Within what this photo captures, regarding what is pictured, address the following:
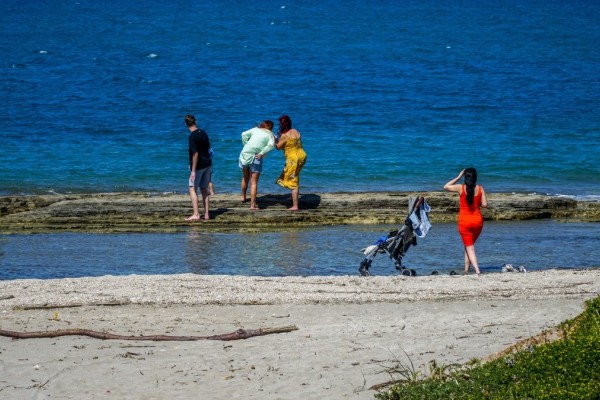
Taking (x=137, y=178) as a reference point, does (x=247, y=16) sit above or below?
above

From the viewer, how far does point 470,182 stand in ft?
41.5

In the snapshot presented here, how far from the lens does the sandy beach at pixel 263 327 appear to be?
27.2 feet

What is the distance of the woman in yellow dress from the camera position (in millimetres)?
17125

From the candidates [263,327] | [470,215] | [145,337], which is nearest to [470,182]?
[470,215]

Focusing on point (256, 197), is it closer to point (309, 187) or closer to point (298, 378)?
point (309, 187)

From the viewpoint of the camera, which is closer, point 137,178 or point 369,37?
point 137,178

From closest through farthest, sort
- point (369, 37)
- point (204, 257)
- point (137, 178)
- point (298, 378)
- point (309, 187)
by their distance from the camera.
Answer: point (298, 378), point (204, 257), point (309, 187), point (137, 178), point (369, 37)

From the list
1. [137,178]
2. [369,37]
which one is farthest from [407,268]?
[369,37]

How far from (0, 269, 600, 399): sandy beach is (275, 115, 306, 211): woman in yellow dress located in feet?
17.0

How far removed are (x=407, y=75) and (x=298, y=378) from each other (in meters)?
36.3

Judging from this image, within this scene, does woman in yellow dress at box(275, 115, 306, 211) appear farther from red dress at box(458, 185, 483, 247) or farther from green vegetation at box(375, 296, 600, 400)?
green vegetation at box(375, 296, 600, 400)

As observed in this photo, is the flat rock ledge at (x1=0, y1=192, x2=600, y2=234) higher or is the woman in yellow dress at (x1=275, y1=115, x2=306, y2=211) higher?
the woman in yellow dress at (x1=275, y1=115, x2=306, y2=211)

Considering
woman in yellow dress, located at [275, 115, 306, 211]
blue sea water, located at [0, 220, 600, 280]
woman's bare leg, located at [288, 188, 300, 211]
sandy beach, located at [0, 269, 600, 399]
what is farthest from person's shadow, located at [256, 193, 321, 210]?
sandy beach, located at [0, 269, 600, 399]

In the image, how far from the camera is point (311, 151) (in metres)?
28.1
